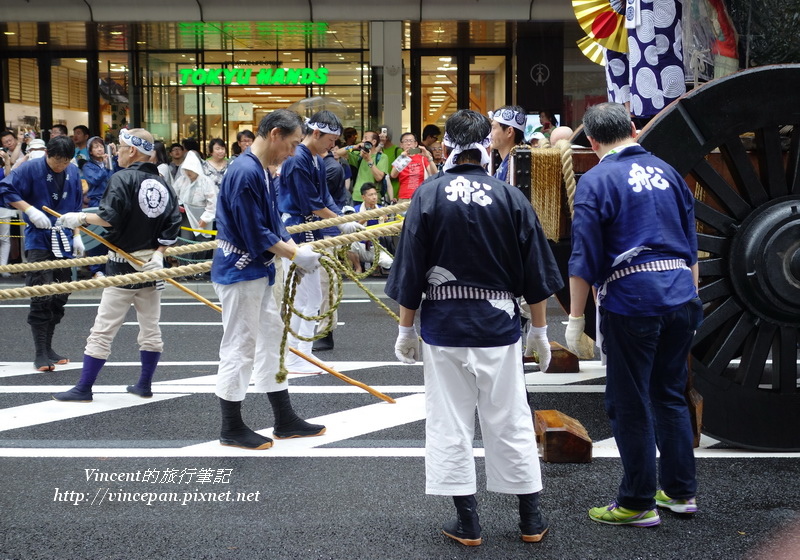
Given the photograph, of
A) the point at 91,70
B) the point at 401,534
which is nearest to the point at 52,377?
the point at 401,534

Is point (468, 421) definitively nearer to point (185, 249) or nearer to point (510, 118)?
point (510, 118)

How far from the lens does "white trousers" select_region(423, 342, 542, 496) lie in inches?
146

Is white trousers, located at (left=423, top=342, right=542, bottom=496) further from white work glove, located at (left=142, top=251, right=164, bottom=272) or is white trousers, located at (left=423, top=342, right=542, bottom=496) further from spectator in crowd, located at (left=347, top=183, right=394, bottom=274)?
spectator in crowd, located at (left=347, top=183, right=394, bottom=274)

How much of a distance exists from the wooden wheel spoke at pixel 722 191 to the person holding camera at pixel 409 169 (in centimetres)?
784

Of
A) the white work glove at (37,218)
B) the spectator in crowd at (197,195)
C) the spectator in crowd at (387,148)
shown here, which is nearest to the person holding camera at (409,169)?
the spectator in crowd at (387,148)

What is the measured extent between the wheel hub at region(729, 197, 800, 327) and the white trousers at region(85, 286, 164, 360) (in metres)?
3.75

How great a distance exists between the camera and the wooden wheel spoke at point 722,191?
180 inches

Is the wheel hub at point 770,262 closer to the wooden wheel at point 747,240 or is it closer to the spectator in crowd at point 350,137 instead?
the wooden wheel at point 747,240

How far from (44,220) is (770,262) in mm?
5250

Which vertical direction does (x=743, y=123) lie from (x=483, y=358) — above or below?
above

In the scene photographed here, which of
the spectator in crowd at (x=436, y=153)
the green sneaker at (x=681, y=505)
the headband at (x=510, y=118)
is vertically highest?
Answer: the spectator in crowd at (x=436, y=153)

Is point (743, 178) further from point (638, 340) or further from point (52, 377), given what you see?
point (52, 377)

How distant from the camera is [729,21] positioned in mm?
5238

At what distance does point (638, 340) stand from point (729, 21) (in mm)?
2428
